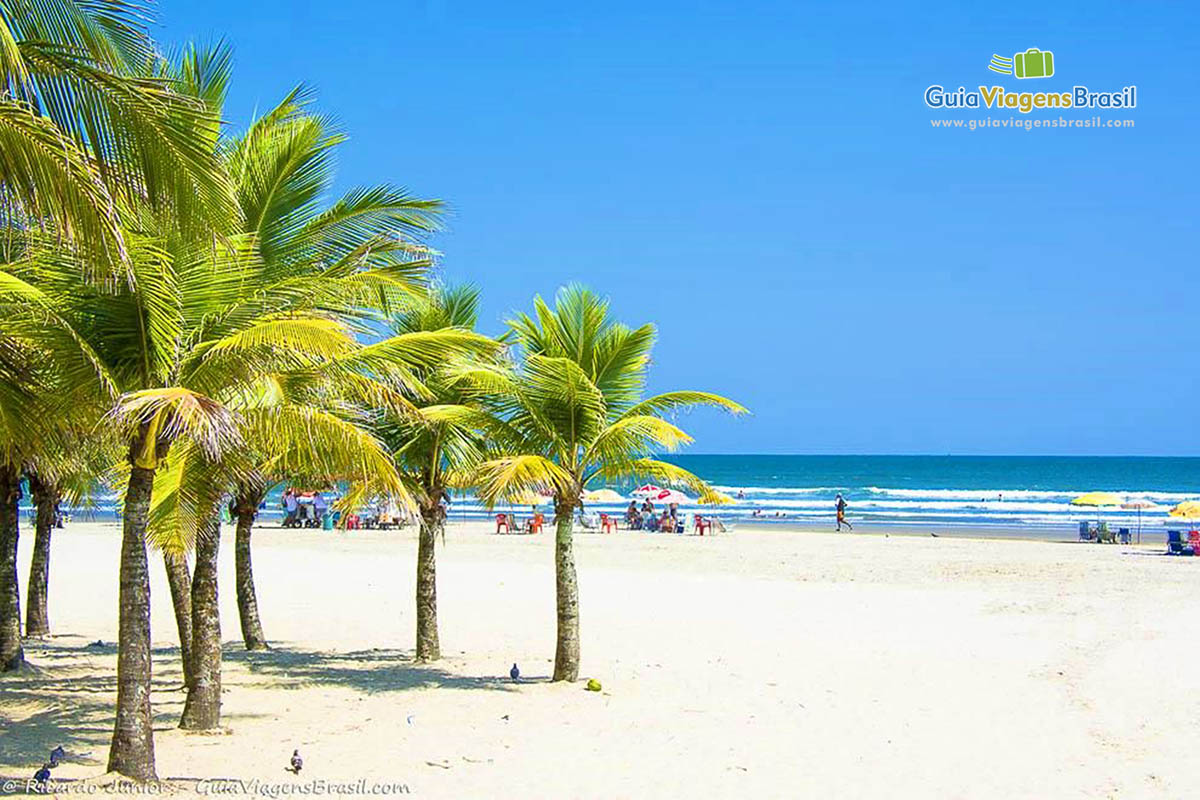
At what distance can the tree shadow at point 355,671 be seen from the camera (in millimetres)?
12196

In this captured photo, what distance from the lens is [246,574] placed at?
1395 cm

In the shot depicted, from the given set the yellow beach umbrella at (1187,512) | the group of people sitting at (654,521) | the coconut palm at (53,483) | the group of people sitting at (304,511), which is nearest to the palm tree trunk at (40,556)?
the coconut palm at (53,483)

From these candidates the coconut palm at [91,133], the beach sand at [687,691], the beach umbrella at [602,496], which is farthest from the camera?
the beach umbrella at [602,496]

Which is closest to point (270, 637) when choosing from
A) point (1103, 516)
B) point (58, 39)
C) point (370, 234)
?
point (370, 234)

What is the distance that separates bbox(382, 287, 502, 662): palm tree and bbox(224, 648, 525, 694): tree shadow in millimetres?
690

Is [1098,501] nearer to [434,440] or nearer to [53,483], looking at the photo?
[434,440]

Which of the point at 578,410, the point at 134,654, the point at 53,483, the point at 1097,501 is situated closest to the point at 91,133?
the point at 134,654

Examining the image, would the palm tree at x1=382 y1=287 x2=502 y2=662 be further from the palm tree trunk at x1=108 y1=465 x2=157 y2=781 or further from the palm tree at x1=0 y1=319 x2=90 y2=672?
the palm tree trunk at x1=108 y1=465 x2=157 y2=781

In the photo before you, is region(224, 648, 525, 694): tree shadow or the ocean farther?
the ocean

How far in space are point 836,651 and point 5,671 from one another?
970 centimetres

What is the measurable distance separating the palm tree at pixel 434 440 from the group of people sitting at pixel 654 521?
26.8 metres

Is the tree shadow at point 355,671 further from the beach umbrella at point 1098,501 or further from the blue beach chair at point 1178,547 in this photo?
the beach umbrella at point 1098,501

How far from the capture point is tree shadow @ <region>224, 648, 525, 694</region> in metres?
12.2

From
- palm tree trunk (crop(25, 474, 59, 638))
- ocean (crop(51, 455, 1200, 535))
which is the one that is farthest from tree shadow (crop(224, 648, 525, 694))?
palm tree trunk (crop(25, 474, 59, 638))
